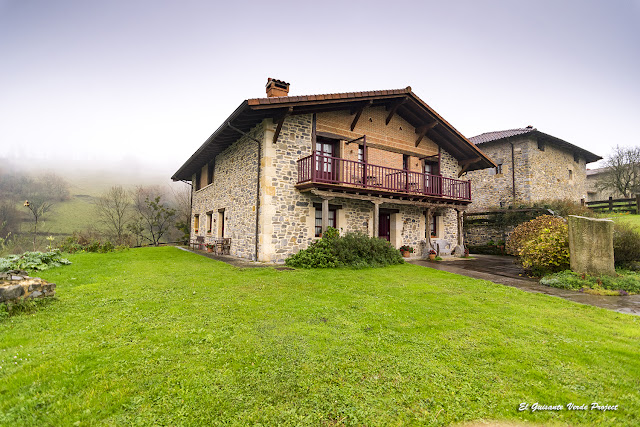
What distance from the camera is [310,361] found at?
2.74 meters

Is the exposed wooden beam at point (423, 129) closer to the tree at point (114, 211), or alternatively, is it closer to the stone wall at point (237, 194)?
the stone wall at point (237, 194)

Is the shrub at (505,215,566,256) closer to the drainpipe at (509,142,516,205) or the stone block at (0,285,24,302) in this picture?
the drainpipe at (509,142,516,205)

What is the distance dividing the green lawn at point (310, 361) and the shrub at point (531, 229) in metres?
4.39

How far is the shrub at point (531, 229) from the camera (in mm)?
8305

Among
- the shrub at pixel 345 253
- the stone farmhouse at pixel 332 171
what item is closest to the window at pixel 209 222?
the stone farmhouse at pixel 332 171

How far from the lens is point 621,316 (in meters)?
4.27

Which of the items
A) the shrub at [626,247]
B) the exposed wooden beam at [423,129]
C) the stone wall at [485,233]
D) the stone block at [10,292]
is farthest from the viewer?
the stone wall at [485,233]

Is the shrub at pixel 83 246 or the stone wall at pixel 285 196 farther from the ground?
the stone wall at pixel 285 196

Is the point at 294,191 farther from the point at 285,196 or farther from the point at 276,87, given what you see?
the point at 276,87

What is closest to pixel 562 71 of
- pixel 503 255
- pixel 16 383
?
pixel 503 255

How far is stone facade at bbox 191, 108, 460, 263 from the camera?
32.5 feet

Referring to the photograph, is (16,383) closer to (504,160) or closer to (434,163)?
(434,163)

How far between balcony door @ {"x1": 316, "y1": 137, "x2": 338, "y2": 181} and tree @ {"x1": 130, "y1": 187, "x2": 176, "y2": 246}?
1560 cm

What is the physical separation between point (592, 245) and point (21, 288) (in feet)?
37.9
